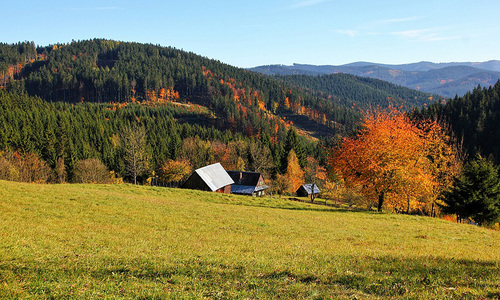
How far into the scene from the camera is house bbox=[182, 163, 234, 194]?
63656 millimetres

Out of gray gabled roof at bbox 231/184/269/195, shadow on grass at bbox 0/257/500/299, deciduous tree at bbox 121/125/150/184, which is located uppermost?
shadow on grass at bbox 0/257/500/299

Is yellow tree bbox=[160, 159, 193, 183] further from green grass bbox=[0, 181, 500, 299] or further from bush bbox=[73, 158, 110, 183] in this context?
green grass bbox=[0, 181, 500, 299]

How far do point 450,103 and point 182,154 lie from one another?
5867 inches

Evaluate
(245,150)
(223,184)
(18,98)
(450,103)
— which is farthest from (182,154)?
(450,103)

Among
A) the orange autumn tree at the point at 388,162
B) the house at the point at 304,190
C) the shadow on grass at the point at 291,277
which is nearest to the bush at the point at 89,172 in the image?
the house at the point at 304,190

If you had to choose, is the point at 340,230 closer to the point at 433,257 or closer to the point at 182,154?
the point at 433,257

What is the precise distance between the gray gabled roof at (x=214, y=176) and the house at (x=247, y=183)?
5.67 meters

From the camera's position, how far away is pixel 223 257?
42.4 feet

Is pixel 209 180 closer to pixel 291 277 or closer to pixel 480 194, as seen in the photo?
pixel 480 194

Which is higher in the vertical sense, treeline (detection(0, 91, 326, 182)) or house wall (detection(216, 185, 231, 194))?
treeline (detection(0, 91, 326, 182))

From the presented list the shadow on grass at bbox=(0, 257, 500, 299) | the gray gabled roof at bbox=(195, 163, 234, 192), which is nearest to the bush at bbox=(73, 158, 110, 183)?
the gray gabled roof at bbox=(195, 163, 234, 192)

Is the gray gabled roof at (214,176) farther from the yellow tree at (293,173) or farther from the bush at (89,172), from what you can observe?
the bush at (89,172)

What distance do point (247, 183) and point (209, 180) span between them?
15.9 metres

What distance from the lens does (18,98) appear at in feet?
468
